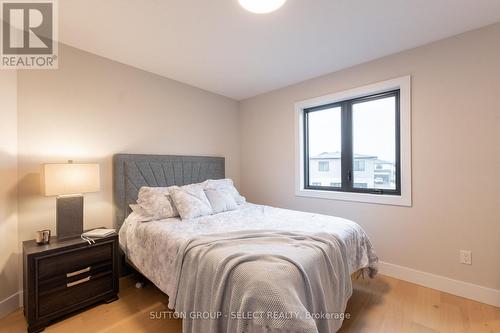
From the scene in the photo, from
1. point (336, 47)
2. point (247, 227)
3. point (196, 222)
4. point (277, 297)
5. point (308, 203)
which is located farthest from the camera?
point (308, 203)

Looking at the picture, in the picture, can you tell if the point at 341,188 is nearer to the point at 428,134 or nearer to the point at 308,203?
the point at 308,203

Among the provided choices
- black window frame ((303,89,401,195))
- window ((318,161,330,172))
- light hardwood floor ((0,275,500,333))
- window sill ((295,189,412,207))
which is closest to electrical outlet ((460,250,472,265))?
light hardwood floor ((0,275,500,333))

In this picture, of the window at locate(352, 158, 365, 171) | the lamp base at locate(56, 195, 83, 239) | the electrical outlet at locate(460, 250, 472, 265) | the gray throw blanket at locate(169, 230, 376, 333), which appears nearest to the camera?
the gray throw blanket at locate(169, 230, 376, 333)

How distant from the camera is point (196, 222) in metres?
2.13

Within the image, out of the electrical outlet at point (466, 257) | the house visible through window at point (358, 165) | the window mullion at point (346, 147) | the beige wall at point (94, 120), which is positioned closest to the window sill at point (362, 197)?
the window mullion at point (346, 147)

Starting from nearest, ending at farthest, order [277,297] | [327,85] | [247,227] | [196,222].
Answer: [277,297]
[247,227]
[196,222]
[327,85]

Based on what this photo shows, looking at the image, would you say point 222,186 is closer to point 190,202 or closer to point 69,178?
point 190,202

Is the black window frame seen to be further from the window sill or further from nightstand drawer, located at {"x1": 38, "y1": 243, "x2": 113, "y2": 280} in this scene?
nightstand drawer, located at {"x1": 38, "y1": 243, "x2": 113, "y2": 280}

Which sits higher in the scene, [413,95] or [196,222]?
[413,95]

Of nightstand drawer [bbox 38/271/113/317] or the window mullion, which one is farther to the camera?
the window mullion

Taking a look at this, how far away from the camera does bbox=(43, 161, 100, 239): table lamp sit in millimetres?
1849

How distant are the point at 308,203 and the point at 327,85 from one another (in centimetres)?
159

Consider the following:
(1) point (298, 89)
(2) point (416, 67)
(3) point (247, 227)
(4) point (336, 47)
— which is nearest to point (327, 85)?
(1) point (298, 89)

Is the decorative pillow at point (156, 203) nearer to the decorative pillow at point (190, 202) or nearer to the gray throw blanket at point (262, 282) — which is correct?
the decorative pillow at point (190, 202)
